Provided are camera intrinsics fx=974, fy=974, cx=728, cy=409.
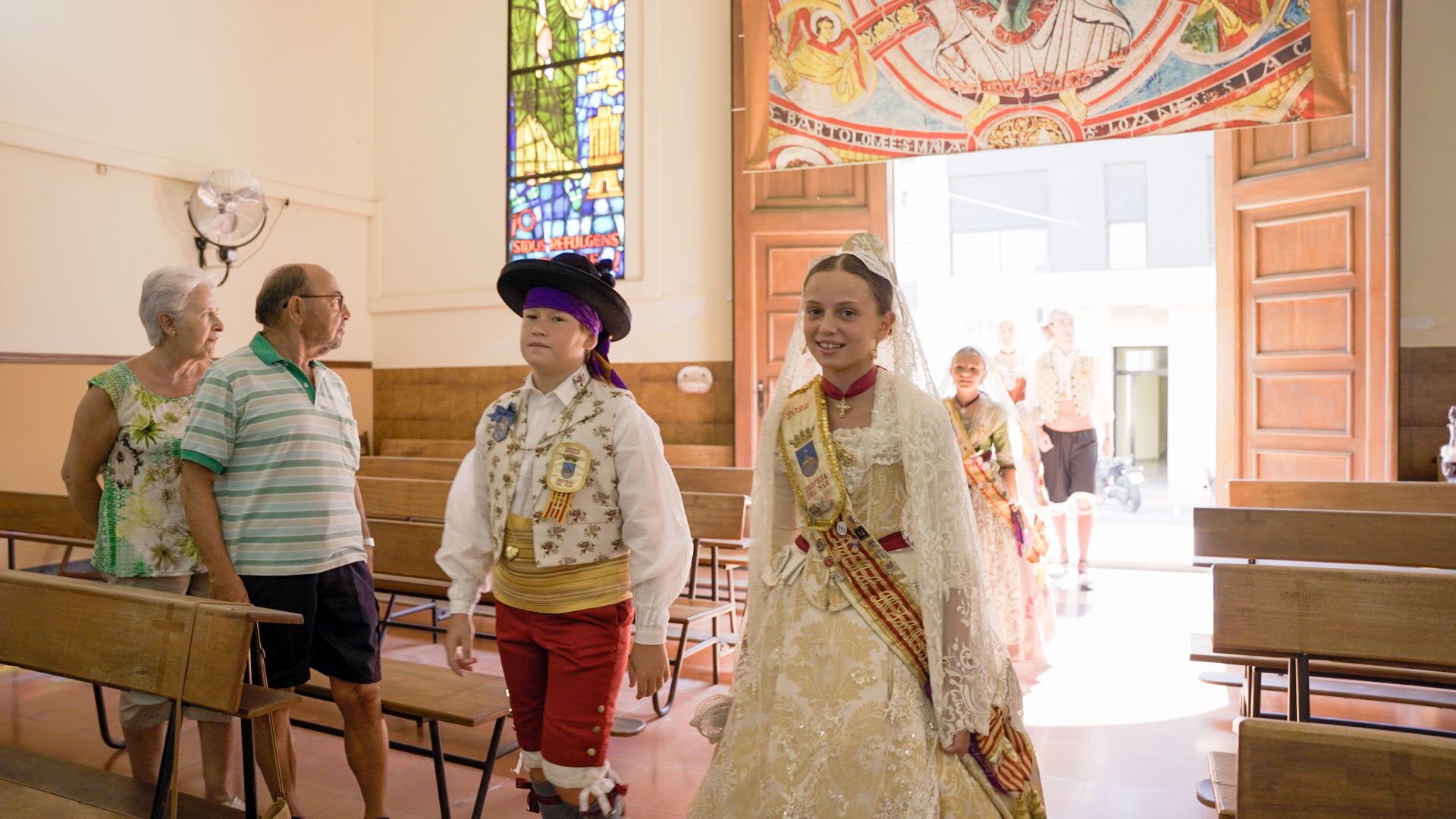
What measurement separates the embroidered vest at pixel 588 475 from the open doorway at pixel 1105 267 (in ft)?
40.0

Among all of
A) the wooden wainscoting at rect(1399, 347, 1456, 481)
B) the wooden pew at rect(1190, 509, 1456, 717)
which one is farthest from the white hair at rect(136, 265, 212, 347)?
the wooden wainscoting at rect(1399, 347, 1456, 481)

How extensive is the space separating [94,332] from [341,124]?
292 centimetres

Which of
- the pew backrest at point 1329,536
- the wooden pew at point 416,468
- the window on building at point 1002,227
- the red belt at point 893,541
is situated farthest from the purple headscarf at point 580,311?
the window on building at point 1002,227

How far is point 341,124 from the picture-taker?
8.77m

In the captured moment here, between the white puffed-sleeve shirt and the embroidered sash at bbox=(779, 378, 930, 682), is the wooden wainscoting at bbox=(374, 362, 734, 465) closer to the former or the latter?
the white puffed-sleeve shirt

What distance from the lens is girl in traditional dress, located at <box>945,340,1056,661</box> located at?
15.2 ft

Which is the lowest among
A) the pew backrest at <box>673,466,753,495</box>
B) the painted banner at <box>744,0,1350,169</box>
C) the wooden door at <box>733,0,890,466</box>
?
the pew backrest at <box>673,466,753,495</box>

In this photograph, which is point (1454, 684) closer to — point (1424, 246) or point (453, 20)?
point (1424, 246)

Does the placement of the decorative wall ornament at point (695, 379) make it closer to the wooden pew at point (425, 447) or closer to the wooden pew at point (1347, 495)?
the wooden pew at point (425, 447)

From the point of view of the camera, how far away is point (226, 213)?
7461 mm

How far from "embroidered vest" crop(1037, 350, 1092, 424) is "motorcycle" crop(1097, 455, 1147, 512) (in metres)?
6.31

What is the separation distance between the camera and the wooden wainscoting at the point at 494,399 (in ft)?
25.6

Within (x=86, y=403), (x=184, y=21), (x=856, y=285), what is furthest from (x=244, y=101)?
(x=856, y=285)

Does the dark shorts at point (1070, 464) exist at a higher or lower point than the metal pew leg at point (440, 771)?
higher
